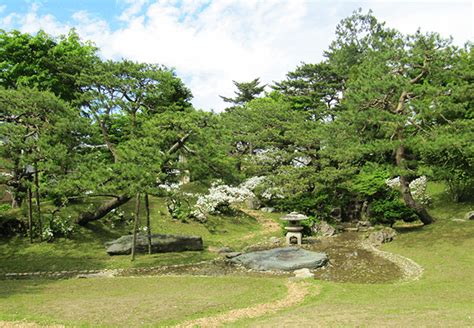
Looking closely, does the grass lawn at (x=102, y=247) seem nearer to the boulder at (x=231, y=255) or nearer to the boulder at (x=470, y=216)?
the boulder at (x=231, y=255)

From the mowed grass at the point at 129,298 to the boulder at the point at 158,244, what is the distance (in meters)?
4.01

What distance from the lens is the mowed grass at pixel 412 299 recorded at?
22.9ft

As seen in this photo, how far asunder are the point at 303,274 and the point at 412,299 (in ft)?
14.8

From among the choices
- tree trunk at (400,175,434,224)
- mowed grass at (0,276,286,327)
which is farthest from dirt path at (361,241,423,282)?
mowed grass at (0,276,286,327)

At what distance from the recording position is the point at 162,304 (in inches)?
360

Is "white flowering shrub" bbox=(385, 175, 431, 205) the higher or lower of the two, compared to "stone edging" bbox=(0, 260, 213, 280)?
higher

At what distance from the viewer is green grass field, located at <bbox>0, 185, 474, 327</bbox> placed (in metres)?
7.53

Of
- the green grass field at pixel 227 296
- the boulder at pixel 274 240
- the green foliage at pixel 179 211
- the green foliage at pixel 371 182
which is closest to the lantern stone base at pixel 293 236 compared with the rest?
the boulder at pixel 274 240

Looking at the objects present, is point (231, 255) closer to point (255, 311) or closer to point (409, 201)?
point (255, 311)

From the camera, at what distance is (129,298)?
9.88m

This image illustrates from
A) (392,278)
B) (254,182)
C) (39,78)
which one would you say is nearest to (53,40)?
(39,78)

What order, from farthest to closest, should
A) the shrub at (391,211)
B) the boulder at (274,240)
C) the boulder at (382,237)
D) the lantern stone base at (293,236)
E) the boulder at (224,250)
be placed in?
the shrub at (391,211)
the boulder at (274,240)
the lantern stone base at (293,236)
the boulder at (382,237)
the boulder at (224,250)

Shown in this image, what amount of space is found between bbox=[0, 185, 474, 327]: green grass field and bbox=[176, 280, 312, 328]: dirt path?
0.24 m

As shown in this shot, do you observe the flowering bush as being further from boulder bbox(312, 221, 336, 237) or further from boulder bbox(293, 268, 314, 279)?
boulder bbox(312, 221, 336, 237)
